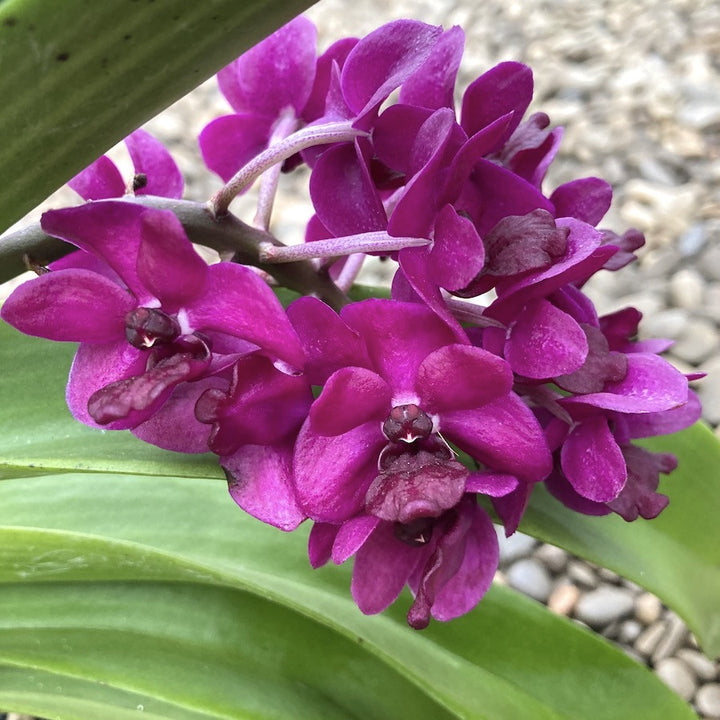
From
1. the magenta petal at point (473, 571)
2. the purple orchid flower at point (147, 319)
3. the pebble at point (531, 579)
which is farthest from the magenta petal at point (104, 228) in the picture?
the pebble at point (531, 579)

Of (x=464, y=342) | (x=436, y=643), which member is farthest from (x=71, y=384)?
(x=436, y=643)

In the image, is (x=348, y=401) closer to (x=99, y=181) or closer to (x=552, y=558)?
(x=99, y=181)

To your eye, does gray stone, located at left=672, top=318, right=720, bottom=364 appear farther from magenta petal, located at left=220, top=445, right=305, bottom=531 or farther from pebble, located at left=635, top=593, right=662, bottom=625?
magenta petal, located at left=220, top=445, right=305, bottom=531

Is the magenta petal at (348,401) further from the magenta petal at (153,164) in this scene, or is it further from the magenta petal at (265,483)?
the magenta petal at (153,164)

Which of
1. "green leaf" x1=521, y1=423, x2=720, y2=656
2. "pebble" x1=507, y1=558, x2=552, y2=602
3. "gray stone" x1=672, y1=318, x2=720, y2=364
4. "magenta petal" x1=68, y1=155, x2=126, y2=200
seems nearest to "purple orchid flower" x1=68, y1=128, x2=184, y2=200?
"magenta petal" x1=68, y1=155, x2=126, y2=200

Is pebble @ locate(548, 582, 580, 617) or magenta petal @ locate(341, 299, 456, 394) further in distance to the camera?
pebble @ locate(548, 582, 580, 617)

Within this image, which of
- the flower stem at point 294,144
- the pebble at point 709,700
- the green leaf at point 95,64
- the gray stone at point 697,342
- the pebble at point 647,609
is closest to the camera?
the green leaf at point 95,64

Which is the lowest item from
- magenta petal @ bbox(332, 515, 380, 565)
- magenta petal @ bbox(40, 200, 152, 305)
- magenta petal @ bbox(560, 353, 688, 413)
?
magenta petal @ bbox(560, 353, 688, 413)
